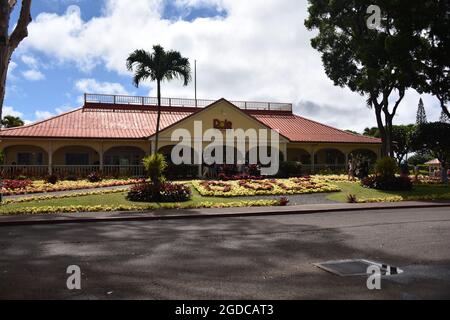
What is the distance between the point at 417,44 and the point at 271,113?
1857cm

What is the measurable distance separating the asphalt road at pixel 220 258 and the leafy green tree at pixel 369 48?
43.8 ft

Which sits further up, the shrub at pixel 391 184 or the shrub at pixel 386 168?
the shrub at pixel 386 168

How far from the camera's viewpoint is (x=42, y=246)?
8.30m

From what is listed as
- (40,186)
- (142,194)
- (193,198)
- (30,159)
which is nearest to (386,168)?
(193,198)

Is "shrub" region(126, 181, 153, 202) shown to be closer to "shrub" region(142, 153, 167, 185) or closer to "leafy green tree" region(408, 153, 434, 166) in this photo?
"shrub" region(142, 153, 167, 185)

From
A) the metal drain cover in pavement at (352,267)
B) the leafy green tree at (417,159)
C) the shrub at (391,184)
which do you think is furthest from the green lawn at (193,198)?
the leafy green tree at (417,159)

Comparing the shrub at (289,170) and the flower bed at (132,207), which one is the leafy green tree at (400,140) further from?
the flower bed at (132,207)

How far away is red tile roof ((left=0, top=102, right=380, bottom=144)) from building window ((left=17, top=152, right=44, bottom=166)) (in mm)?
2011

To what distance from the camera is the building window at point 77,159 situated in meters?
30.6

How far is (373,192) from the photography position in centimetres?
2130

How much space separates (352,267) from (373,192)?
51.8 ft

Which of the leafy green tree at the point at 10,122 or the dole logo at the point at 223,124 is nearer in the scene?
the dole logo at the point at 223,124

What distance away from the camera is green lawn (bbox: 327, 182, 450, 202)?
65.9 feet

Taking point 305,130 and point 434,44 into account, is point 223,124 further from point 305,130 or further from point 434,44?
point 434,44
